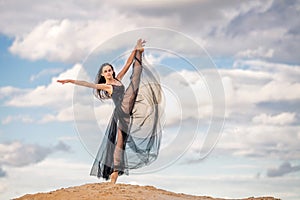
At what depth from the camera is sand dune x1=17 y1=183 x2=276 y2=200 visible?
11.6 metres

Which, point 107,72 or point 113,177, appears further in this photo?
point 107,72

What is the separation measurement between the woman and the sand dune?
15.1 inches

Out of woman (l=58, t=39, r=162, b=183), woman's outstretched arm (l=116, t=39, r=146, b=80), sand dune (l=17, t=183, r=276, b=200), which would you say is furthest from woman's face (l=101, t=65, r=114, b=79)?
sand dune (l=17, t=183, r=276, b=200)

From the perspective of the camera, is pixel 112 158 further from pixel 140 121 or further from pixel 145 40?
pixel 145 40

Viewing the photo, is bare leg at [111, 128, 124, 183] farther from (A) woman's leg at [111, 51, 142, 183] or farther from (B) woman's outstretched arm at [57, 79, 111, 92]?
(B) woman's outstretched arm at [57, 79, 111, 92]

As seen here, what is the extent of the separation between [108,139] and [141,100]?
3.56 feet

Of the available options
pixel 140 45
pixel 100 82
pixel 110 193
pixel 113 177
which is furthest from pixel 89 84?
pixel 110 193

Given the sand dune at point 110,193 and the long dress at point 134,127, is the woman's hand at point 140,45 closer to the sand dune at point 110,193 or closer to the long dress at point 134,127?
the long dress at point 134,127

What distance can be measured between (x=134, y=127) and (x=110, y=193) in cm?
170

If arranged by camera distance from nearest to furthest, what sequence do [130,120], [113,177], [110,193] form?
[110,193] < [113,177] < [130,120]

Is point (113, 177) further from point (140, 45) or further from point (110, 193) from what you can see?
point (140, 45)

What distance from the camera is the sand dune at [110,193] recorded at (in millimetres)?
11555

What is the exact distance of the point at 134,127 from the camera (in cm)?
1276

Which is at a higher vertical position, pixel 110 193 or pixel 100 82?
pixel 100 82
